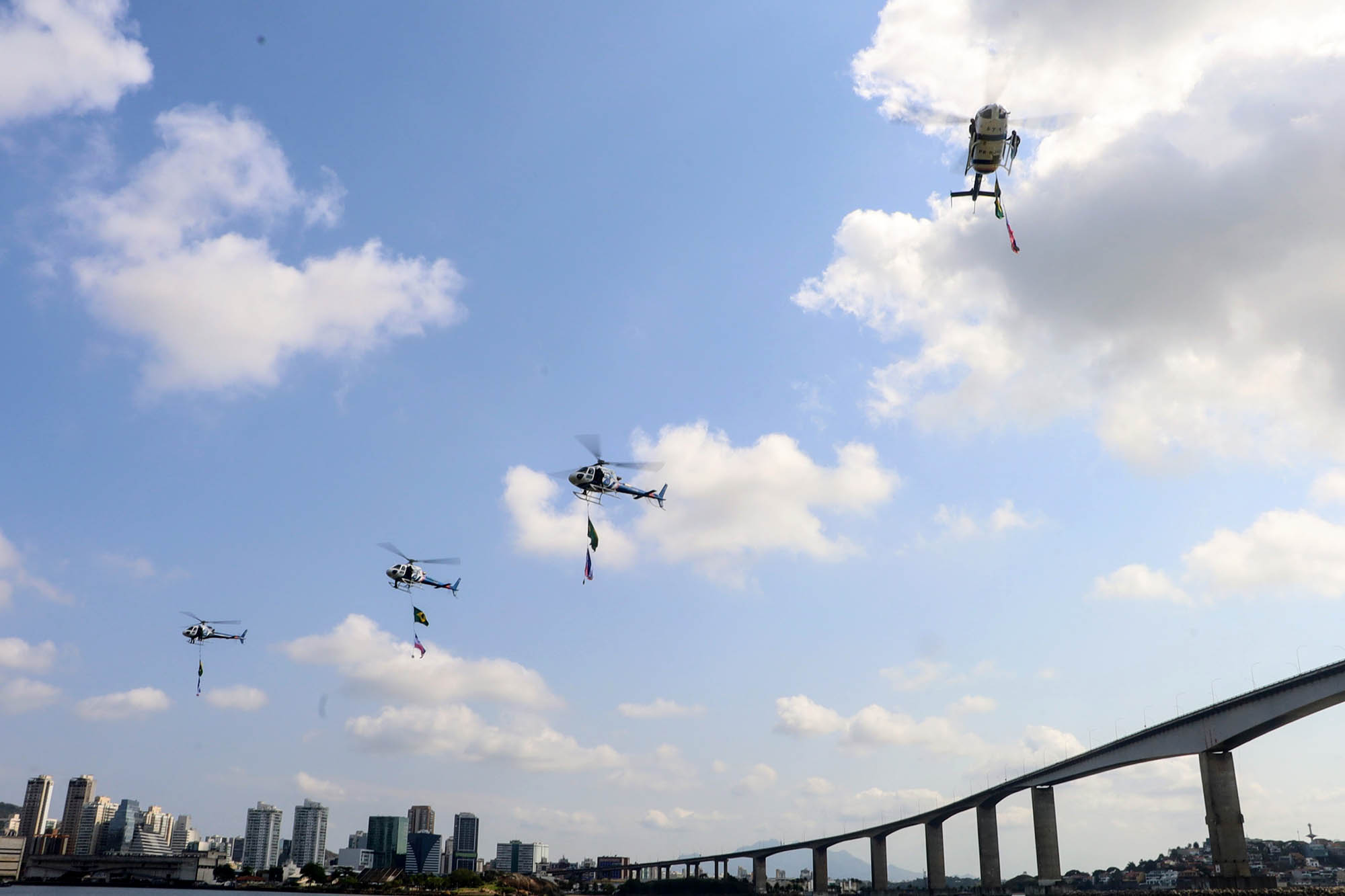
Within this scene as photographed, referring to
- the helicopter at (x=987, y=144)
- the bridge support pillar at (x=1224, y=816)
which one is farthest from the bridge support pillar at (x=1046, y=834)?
the helicopter at (x=987, y=144)

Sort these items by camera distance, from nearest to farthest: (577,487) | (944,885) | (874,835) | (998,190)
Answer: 1. (998,190)
2. (577,487)
3. (944,885)
4. (874,835)

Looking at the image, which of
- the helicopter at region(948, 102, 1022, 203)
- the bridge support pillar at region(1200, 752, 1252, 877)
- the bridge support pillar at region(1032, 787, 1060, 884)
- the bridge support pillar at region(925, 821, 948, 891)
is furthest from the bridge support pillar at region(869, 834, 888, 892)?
the helicopter at region(948, 102, 1022, 203)

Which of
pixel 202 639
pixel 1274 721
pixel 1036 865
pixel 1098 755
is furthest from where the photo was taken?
pixel 1036 865

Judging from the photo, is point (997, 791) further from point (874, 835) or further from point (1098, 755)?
point (874, 835)

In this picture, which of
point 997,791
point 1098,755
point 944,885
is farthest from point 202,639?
point 944,885

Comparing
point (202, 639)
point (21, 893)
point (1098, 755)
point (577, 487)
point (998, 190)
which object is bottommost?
point (21, 893)

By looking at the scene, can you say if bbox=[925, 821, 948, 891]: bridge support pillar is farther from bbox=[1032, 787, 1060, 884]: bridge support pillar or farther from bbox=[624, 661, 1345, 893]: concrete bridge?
bbox=[1032, 787, 1060, 884]: bridge support pillar

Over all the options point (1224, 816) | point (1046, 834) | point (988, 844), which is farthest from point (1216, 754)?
point (988, 844)
